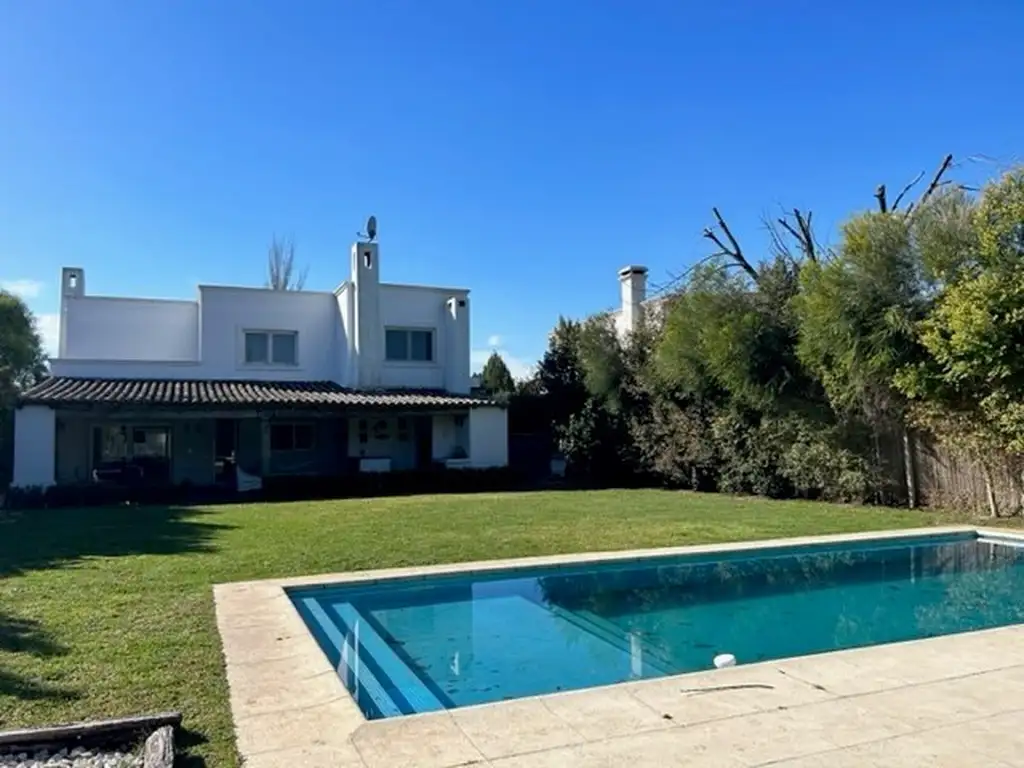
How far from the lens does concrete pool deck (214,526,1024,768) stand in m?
4.86

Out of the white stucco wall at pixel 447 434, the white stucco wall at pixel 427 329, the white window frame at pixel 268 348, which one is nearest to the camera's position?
the white stucco wall at pixel 447 434

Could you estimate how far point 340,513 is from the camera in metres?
19.6

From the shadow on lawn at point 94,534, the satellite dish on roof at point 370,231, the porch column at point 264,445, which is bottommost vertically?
the shadow on lawn at point 94,534

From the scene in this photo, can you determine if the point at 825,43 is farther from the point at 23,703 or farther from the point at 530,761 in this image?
the point at 23,703

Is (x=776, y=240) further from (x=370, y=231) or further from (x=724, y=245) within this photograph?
(x=370, y=231)

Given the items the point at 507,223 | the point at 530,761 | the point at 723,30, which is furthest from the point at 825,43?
the point at 530,761

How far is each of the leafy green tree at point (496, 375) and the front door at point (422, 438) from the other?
8474 mm

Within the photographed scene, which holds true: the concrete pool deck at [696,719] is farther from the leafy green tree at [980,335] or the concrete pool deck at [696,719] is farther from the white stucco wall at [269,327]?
the white stucco wall at [269,327]

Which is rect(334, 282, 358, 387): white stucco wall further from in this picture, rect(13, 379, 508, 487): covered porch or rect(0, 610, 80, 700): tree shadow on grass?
rect(0, 610, 80, 700): tree shadow on grass

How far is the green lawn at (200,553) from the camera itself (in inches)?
243

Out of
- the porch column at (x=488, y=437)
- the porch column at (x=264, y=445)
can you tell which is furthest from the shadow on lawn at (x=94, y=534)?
the porch column at (x=488, y=437)

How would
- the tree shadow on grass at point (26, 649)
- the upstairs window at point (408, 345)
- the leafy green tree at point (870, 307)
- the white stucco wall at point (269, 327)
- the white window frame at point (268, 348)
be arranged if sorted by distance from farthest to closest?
the upstairs window at point (408, 345)
the white window frame at point (268, 348)
the white stucco wall at point (269, 327)
the leafy green tree at point (870, 307)
the tree shadow on grass at point (26, 649)

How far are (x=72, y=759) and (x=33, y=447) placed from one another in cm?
2075

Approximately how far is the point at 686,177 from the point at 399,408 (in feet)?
40.3
